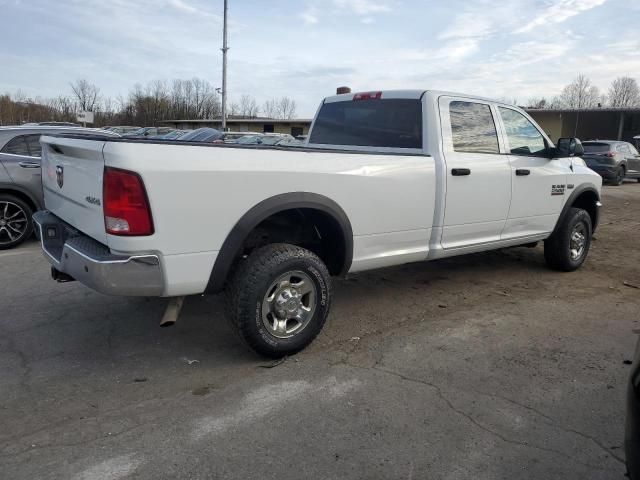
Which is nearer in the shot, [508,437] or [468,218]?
[508,437]

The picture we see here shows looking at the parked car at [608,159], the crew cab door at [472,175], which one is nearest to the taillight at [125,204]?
the crew cab door at [472,175]

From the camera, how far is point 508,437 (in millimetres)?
2828

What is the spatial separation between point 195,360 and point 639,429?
9.12 feet

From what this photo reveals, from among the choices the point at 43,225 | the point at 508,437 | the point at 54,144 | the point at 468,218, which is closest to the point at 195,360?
the point at 43,225

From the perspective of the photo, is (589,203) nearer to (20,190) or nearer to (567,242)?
(567,242)

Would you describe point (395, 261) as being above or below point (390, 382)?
above

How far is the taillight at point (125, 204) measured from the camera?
290 cm

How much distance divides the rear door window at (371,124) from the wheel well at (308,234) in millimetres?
1291

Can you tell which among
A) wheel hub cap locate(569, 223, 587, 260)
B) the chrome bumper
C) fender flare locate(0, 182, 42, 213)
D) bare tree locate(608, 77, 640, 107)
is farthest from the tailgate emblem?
bare tree locate(608, 77, 640, 107)

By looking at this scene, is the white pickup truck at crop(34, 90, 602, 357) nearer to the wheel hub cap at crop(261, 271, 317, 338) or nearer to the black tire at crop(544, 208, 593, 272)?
the wheel hub cap at crop(261, 271, 317, 338)

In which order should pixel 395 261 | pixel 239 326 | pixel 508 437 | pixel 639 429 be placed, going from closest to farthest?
pixel 639 429, pixel 508 437, pixel 239 326, pixel 395 261

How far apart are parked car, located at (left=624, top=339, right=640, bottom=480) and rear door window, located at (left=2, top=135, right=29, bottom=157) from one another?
772 centimetres

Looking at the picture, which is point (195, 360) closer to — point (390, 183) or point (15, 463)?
point (15, 463)

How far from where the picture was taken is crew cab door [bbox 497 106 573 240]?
5289mm
